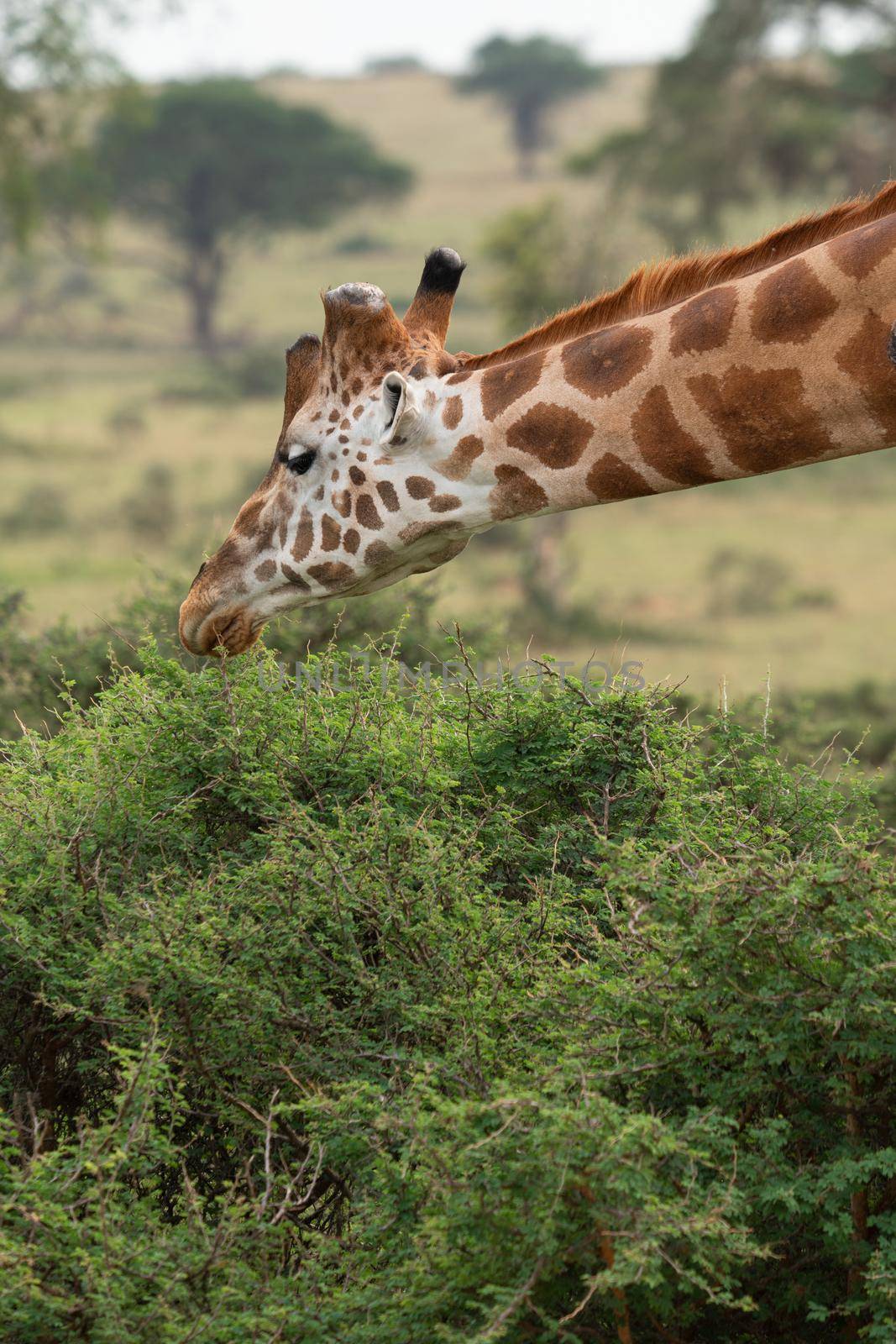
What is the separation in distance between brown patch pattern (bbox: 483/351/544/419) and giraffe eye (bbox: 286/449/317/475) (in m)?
0.58

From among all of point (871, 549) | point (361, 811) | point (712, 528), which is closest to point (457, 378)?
point (361, 811)

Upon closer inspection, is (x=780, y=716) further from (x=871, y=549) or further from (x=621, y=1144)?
(x=871, y=549)

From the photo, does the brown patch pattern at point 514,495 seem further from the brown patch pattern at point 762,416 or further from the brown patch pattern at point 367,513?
the brown patch pattern at point 762,416

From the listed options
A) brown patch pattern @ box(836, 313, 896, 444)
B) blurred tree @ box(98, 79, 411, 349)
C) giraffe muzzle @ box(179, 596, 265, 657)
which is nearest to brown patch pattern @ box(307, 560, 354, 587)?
giraffe muzzle @ box(179, 596, 265, 657)

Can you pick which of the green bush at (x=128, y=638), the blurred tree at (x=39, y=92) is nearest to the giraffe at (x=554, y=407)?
the green bush at (x=128, y=638)

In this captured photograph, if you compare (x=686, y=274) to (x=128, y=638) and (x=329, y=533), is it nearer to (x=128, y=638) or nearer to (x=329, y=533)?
(x=329, y=533)

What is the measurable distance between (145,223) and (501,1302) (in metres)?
37.9

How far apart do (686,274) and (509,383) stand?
56 cm

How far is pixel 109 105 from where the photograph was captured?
59.3 ft

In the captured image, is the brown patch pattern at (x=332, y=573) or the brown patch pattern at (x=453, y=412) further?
the brown patch pattern at (x=332, y=573)

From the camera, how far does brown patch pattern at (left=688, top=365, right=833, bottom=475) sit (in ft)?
13.1

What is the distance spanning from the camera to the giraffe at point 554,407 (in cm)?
395

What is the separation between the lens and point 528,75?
158ft

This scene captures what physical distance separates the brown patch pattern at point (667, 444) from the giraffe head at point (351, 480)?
0.55 m
